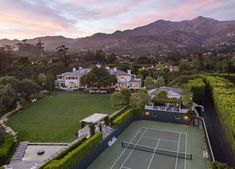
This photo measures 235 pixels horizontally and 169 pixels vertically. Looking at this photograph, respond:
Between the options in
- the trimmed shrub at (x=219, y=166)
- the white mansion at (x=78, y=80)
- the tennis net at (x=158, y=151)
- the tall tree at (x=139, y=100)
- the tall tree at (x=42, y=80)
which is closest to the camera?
the trimmed shrub at (x=219, y=166)

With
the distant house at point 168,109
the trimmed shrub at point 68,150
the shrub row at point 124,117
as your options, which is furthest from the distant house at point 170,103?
the trimmed shrub at point 68,150

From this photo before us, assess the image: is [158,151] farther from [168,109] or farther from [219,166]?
[168,109]

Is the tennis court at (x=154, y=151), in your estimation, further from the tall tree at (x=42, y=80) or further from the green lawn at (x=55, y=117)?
the tall tree at (x=42, y=80)

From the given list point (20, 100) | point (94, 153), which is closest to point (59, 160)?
point (94, 153)

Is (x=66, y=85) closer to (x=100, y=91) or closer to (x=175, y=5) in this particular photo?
(x=100, y=91)

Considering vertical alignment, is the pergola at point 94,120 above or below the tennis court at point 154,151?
→ above

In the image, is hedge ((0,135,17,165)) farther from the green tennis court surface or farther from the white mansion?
the white mansion
